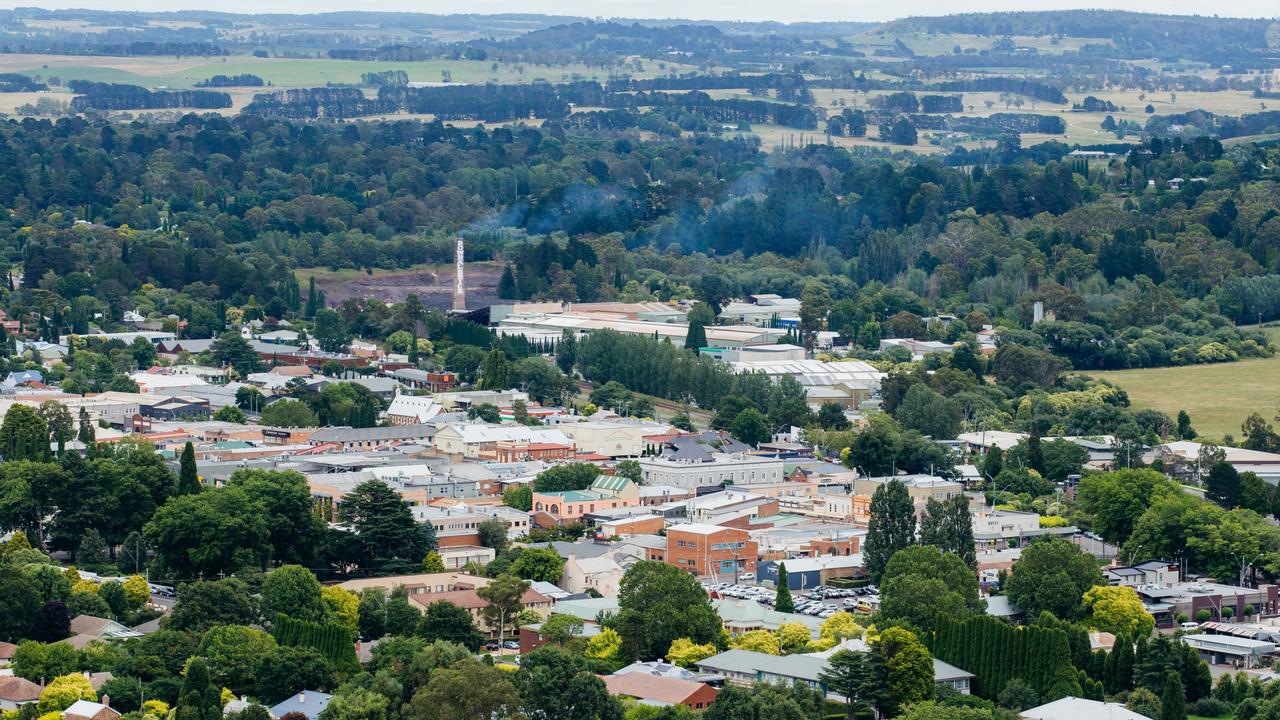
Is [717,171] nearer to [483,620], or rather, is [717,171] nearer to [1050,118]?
[1050,118]

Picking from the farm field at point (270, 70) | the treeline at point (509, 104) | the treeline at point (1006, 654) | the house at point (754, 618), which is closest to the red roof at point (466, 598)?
the house at point (754, 618)

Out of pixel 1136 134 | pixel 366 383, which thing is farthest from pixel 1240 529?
pixel 1136 134

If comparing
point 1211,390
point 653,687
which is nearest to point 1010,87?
point 1211,390

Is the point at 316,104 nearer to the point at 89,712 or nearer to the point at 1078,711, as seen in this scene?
the point at 89,712

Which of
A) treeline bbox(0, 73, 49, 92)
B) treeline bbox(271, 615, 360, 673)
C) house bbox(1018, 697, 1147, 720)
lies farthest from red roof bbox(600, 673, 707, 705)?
treeline bbox(0, 73, 49, 92)

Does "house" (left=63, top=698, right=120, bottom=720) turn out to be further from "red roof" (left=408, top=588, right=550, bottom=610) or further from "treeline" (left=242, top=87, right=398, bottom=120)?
"treeline" (left=242, top=87, right=398, bottom=120)
